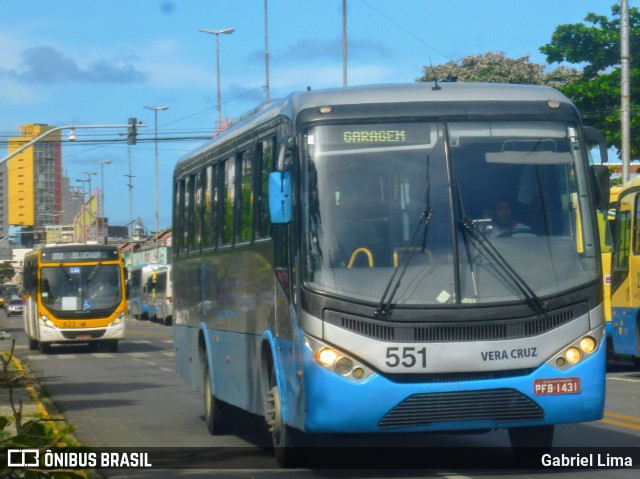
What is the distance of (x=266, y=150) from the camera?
458 inches

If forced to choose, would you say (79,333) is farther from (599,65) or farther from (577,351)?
(577,351)

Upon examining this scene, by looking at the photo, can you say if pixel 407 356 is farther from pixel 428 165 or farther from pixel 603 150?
pixel 603 150

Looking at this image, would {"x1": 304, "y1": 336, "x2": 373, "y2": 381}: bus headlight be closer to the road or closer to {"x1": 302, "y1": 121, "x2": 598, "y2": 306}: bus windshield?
{"x1": 302, "y1": 121, "x2": 598, "y2": 306}: bus windshield

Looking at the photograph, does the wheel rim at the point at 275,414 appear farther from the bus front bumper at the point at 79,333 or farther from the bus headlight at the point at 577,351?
the bus front bumper at the point at 79,333

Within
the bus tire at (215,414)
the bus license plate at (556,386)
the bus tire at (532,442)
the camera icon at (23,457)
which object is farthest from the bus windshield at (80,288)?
the camera icon at (23,457)

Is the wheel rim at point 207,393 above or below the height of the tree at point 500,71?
below

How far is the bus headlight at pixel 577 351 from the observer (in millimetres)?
9820

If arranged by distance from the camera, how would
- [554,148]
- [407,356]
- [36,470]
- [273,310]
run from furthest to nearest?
[273,310], [554,148], [407,356], [36,470]

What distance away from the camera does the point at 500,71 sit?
65125mm

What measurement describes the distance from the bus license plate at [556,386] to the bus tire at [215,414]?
516cm

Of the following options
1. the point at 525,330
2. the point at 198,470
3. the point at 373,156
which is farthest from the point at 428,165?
the point at 198,470

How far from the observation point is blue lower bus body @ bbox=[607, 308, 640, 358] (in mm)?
21656

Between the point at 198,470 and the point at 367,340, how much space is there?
2.50 meters

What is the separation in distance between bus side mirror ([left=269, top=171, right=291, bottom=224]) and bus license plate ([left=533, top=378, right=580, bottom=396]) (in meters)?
2.20
